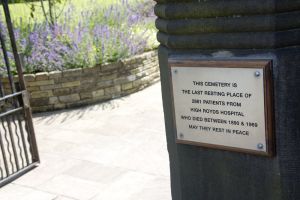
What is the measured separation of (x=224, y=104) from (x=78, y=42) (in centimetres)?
526

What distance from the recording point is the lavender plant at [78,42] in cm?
660

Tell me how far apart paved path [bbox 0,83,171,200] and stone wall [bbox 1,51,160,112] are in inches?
8.5

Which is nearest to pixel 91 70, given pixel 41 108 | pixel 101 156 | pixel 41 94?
pixel 41 94

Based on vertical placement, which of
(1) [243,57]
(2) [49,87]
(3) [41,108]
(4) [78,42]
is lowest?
(3) [41,108]

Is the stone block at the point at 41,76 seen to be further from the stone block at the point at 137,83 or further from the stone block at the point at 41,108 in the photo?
the stone block at the point at 137,83

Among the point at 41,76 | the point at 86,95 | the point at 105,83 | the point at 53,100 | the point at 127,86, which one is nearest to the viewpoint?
the point at 41,76

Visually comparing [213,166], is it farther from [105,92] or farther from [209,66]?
[105,92]

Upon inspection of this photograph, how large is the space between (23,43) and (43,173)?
3.14m

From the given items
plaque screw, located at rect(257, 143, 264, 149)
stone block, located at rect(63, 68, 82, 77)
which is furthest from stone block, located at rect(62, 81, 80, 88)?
plaque screw, located at rect(257, 143, 264, 149)

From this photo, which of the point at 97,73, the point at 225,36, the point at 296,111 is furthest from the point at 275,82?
the point at 97,73

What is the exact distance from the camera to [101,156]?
4.68 m

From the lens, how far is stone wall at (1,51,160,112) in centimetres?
643

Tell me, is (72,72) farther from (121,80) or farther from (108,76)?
(121,80)

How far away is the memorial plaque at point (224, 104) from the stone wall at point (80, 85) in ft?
15.3
